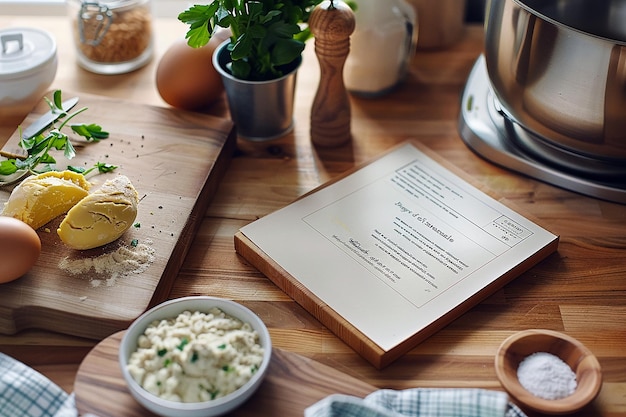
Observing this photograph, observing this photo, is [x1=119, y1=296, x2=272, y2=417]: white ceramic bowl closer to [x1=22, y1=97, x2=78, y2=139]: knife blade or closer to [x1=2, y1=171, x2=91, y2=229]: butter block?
[x1=2, y1=171, x2=91, y2=229]: butter block

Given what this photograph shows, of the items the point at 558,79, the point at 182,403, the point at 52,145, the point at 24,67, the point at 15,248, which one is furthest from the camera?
the point at 24,67

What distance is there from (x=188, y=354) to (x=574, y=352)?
0.42 m

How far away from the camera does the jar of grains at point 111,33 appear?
50.8 inches

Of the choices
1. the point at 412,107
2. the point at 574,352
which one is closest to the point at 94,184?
the point at 412,107

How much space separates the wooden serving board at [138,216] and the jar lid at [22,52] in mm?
59

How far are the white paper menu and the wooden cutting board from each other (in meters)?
0.08

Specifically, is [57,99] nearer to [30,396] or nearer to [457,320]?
[30,396]

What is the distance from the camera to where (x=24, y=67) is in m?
1.20

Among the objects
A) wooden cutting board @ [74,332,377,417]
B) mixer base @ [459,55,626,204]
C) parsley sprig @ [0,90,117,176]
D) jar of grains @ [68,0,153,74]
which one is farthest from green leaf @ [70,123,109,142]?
mixer base @ [459,55,626,204]

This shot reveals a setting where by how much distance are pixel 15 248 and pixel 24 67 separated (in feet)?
1.38

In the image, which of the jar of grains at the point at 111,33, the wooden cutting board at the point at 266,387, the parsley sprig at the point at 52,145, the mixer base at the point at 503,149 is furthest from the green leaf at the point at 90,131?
the mixer base at the point at 503,149

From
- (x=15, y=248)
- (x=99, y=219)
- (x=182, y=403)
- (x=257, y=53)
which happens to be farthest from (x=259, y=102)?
(x=182, y=403)

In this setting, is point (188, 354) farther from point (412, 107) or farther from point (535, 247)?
point (412, 107)

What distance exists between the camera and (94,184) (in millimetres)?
1072
